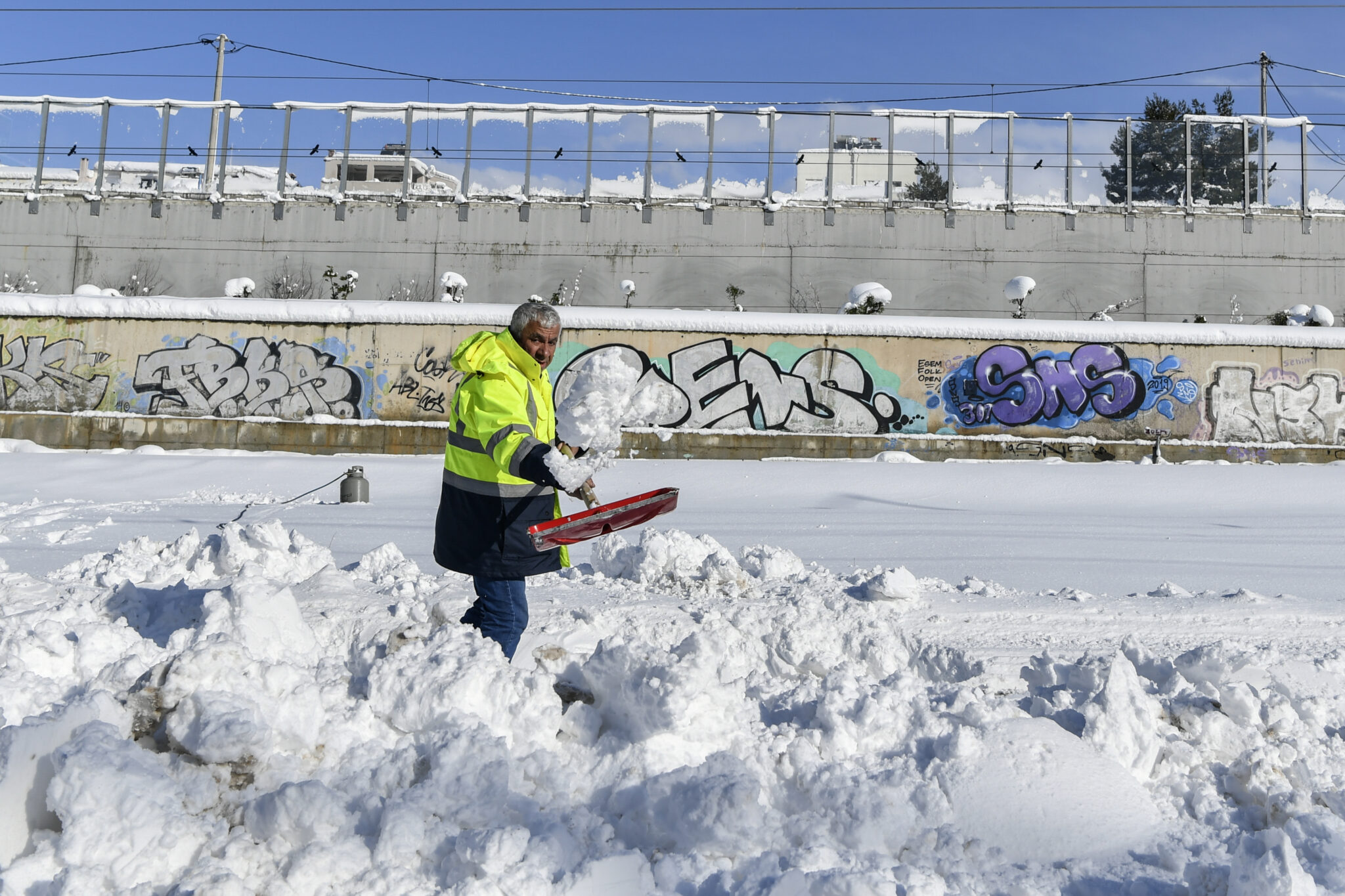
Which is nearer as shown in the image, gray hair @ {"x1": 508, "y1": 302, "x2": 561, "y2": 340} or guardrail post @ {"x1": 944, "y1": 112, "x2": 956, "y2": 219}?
gray hair @ {"x1": 508, "y1": 302, "x2": 561, "y2": 340}

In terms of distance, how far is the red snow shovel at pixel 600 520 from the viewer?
10.3 ft

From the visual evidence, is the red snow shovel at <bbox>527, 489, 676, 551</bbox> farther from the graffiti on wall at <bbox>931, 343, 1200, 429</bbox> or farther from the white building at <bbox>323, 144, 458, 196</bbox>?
the white building at <bbox>323, 144, 458, 196</bbox>

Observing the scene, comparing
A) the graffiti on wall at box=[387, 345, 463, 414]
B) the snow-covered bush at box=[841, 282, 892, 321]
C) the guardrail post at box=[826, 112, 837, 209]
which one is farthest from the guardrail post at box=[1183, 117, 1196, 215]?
the graffiti on wall at box=[387, 345, 463, 414]

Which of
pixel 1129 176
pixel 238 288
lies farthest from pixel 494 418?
pixel 1129 176

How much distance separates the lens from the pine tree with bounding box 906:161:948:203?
900 inches

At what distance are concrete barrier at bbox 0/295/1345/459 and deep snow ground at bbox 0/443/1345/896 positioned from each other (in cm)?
1078

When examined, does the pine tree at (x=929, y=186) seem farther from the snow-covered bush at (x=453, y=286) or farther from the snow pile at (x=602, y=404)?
the snow pile at (x=602, y=404)

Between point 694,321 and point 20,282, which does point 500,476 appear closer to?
point 694,321

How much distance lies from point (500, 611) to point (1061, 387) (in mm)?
14272

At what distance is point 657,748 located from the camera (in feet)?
9.18

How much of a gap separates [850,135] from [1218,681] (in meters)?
22.0

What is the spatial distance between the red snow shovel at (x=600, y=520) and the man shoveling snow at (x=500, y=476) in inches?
2.9

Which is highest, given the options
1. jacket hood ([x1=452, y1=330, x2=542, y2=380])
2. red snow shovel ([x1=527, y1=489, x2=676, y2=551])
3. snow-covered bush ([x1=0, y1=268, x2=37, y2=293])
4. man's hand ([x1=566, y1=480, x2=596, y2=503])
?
snow-covered bush ([x1=0, y1=268, x2=37, y2=293])

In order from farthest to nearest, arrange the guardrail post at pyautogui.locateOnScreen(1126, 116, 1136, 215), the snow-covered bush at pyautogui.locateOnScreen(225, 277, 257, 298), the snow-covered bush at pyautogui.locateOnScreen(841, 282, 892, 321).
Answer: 1. the guardrail post at pyautogui.locateOnScreen(1126, 116, 1136, 215)
2. the snow-covered bush at pyautogui.locateOnScreen(225, 277, 257, 298)
3. the snow-covered bush at pyautogui.locateOnScreen(841, 282, 892, 321)
